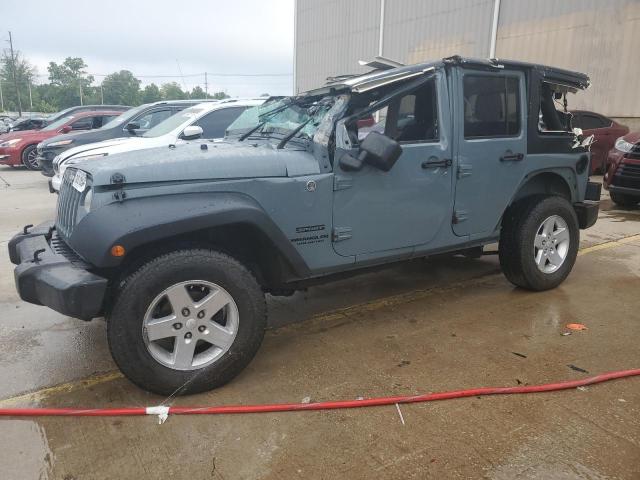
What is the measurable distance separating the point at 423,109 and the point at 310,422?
2279mm

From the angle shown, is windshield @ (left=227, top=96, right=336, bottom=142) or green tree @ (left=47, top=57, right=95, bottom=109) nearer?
windshield @ (left=227, top=96, right=336, bottom=142)

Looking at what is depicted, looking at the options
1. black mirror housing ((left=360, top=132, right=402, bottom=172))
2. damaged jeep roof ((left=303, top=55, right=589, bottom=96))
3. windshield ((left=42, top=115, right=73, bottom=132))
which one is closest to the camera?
black mirror housing ((left=360, top=132, right=402, bottom=172))

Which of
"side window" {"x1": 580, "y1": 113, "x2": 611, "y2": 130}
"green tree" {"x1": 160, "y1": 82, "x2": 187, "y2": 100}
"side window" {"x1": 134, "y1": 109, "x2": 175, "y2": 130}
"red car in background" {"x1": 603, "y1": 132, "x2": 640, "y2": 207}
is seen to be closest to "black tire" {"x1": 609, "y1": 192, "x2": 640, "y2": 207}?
"red car in background" {"x1": 603, "y1": 132, "x2": 640, "y2": 207}

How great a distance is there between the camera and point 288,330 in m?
3.84

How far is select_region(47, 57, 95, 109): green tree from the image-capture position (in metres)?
80.4

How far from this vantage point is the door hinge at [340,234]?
3.28 metres

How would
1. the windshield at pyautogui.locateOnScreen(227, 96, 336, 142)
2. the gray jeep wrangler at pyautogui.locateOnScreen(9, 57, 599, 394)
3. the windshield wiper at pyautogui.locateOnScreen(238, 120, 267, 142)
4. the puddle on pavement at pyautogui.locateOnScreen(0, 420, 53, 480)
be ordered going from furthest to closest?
1. the windshield wiper at pyautogui.locateOnScreen(238, 120, 267, 142)
2. the windshield at pyautogui.locateOnScreen(227, 96, 336, 142)
3. the gray jeep wrangler at pyautogui.locateOnScreen(9, 57, 599, 394)
4. the puddle on pavement at pyautogui.locateOnScreen(0, 420, 53, 480)

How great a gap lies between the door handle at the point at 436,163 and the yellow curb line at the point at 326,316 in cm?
127

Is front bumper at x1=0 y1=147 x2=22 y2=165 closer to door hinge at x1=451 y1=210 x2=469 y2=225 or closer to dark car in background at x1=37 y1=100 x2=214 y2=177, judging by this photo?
dark car in background at x1=37 y1=100 x2=214 y2=177

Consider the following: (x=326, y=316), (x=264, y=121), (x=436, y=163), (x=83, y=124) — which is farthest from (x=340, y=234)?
(x=83, y=124)

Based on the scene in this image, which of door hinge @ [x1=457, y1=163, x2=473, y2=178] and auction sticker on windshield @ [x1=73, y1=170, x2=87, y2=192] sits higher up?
door hinge @ [x1=457, y1=163, x2=473, y2=178]

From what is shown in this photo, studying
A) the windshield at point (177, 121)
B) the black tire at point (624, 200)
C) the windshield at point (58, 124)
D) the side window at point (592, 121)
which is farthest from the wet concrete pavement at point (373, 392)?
the windshield at point (58, 124)

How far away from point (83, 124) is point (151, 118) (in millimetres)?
5381

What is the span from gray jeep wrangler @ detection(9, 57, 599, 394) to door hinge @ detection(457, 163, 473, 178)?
1 cm
